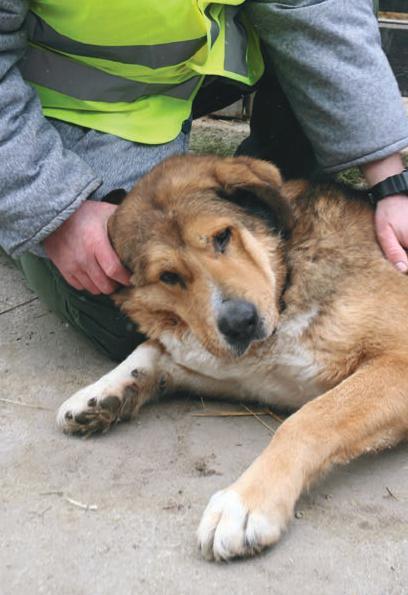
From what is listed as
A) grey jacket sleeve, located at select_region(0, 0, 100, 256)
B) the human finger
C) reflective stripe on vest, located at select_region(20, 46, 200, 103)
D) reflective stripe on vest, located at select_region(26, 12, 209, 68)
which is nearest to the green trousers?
grey jacket sleeve, located at select_region(0, 0, 100, 256)

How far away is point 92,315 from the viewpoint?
3.65 metres

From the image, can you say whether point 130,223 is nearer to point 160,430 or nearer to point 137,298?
point 137,298

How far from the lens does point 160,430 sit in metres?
3.07

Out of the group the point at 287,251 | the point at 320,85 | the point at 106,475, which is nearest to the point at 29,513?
the point at 106,475

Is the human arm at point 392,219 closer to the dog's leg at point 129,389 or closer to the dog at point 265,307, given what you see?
the dog at point 265,307

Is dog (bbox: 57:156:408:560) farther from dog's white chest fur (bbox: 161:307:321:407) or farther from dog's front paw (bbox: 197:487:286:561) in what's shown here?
dog's front paw (bbox: 197:487:286:561)

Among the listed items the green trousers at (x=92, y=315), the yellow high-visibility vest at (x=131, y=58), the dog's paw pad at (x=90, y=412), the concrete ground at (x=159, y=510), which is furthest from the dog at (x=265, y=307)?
the yellow high-visibility vest at (x=131, y=58)

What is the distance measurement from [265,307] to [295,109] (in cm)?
138

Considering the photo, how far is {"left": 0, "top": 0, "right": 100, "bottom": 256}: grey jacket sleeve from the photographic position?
3.13 metres

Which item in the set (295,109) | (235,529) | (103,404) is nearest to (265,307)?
(103,404)

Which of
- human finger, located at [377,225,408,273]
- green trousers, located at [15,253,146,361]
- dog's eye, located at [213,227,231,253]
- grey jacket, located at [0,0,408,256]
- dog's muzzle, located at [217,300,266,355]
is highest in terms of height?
grey jacket, located at [0,0,408,256]

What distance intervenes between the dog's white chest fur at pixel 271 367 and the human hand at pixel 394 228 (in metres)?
0.42

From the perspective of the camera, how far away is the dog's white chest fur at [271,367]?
299cm

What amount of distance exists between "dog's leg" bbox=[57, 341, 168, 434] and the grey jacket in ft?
2.18
